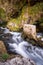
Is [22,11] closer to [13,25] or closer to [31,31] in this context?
[13,25]

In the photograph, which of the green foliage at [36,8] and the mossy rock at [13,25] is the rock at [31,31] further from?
the green foliage at [36,8]

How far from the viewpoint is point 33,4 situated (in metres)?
15.3

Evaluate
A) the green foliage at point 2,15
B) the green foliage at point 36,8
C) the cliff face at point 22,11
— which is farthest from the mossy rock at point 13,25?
the green foliage at point 36,8

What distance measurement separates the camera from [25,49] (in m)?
9.62

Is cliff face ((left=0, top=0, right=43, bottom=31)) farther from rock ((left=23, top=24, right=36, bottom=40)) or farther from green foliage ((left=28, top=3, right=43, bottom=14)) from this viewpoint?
rock ((left=23, top=24, right=36, bottom=40))

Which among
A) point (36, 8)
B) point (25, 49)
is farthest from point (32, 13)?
point (25, 49)

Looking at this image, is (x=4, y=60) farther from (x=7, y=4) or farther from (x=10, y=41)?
(x=7, y=4)

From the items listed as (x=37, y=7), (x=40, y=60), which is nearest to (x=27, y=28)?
(x=40, y=60)

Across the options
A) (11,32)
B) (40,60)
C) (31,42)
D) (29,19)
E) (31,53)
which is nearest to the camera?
(40,60)

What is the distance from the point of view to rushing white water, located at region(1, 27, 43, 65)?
28.6ft

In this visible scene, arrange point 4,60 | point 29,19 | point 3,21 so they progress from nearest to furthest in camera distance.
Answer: point 4,60
point 29,19
point 3,21

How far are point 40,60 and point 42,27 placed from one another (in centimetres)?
491

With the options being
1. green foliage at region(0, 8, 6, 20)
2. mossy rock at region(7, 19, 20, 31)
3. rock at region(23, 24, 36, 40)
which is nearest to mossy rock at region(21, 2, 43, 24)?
mossy rock at region(7, 19, 20, 31)

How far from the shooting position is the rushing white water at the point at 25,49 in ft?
28.6
